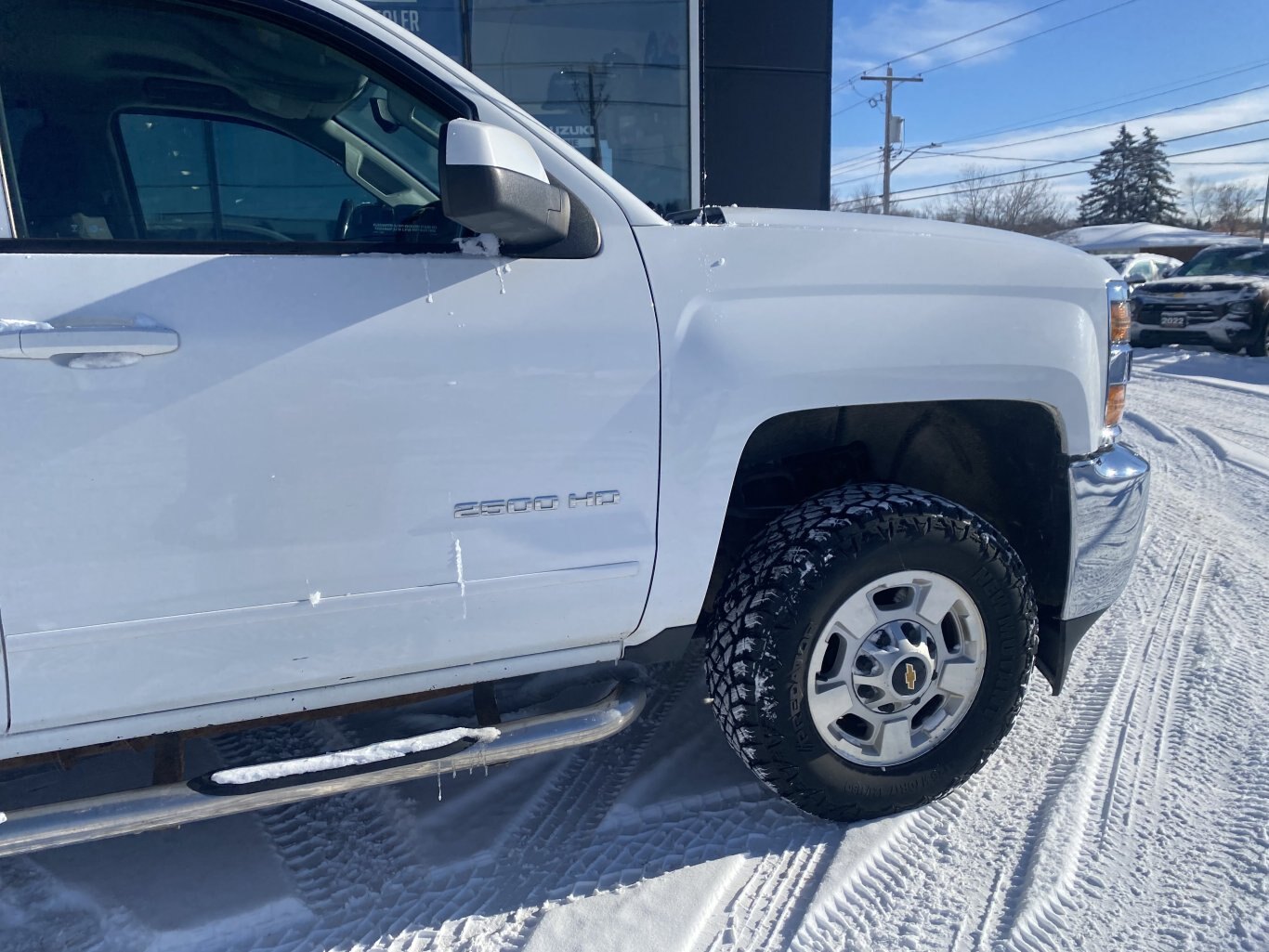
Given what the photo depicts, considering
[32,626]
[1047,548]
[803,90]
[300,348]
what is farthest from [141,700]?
[803,90]

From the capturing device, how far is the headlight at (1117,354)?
2.40 metres

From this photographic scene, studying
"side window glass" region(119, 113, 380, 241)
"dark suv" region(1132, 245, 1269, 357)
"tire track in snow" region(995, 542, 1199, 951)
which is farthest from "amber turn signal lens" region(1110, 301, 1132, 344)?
"dark suv" region(1132, 245, 1269, 357)

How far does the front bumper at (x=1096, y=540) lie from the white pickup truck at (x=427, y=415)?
48 mm

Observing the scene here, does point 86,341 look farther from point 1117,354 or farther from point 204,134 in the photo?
point 1117,354

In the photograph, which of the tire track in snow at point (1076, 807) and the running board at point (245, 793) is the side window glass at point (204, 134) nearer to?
the running board at point (245, 793)

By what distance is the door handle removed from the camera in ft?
5.03

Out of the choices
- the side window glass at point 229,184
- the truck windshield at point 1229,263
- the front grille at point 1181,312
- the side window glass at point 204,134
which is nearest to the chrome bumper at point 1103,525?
the side window glass at point 204,134

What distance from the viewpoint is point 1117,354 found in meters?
2.43

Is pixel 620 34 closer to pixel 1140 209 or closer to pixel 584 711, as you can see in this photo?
pixel 584 711

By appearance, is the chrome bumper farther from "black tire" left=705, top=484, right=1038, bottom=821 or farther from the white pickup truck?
"black tire" left=705, top=484, right=1038, bottom=821

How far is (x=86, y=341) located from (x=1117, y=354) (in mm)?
2526

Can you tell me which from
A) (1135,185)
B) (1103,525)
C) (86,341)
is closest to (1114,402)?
(1103,525)

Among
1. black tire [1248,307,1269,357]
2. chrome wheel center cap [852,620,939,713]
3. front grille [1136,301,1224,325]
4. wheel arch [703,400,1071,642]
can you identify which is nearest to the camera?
chrome wheel center cap [852,620,939,713]

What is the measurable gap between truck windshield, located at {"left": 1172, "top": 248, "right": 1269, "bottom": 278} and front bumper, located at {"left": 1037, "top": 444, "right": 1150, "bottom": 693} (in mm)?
14020
